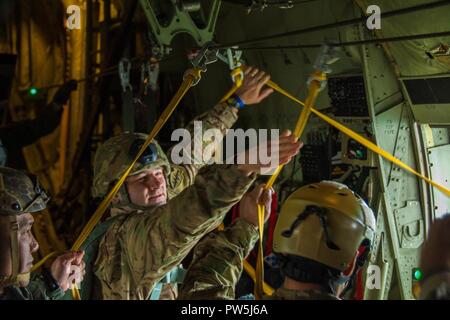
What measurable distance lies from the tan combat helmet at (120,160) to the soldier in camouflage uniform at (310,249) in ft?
2.67

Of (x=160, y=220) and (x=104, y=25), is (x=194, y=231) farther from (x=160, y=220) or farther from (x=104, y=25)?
(x=104, y=25)

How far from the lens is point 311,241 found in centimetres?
185

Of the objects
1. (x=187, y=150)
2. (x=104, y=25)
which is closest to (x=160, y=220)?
(x=187, y=150)

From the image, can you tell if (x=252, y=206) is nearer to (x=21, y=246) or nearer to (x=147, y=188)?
(x=147, y=188)

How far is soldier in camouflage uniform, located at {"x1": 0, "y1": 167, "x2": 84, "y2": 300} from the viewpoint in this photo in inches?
82.2

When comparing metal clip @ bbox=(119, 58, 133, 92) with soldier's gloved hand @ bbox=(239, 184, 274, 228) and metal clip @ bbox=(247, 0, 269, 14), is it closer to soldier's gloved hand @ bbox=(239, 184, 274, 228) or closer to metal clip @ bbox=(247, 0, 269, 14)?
metal clip @ bbox=(247, 0, 269, 14)

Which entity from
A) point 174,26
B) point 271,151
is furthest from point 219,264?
point 174,26

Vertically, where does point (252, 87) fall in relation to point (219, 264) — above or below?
above

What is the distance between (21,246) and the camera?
2.19m

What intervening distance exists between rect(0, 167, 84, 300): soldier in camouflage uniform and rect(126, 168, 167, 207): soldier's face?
Result: 403 millimetres

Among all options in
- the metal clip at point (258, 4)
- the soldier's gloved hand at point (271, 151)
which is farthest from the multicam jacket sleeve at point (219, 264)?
the metal clip at point (258, 4)

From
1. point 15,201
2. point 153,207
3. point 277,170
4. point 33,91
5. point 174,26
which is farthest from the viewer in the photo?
point 33,91

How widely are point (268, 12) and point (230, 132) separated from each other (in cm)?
119

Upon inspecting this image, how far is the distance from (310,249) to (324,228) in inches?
3.4
